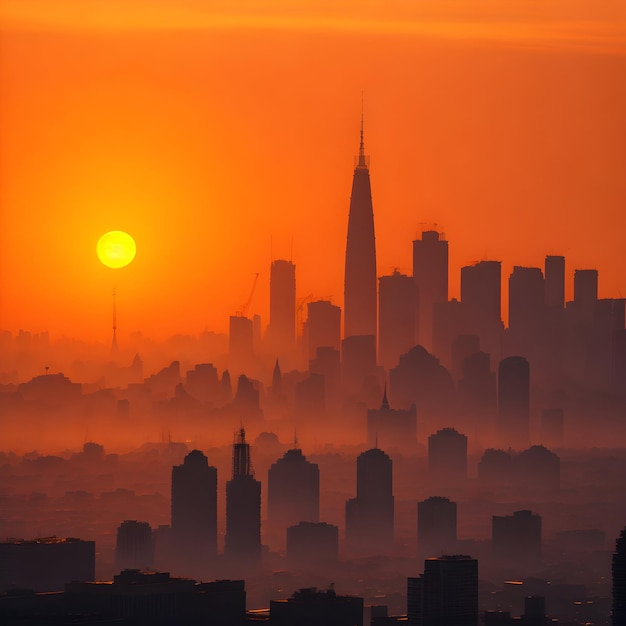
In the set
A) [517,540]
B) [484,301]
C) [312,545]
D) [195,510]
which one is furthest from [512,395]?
[195,510]

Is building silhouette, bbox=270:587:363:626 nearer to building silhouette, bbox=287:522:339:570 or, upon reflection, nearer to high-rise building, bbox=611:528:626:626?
high-rise building, bbox=611:528:626:626

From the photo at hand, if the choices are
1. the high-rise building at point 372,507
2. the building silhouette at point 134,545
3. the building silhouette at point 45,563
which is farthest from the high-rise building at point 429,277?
the building silhouette at point 45,563

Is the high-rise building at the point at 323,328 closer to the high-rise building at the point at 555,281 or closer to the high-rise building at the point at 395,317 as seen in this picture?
the high-rise building at the point at 395,317

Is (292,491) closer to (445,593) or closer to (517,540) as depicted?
(517,540)

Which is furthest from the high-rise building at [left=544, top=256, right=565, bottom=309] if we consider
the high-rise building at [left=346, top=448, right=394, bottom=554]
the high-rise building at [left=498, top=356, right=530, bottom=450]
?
the high-rise building at [left=346, top=448, right=394, bottom=554]

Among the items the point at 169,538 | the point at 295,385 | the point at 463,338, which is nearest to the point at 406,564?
the point at 169,538

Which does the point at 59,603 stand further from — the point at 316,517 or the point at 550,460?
the point at 550,460
